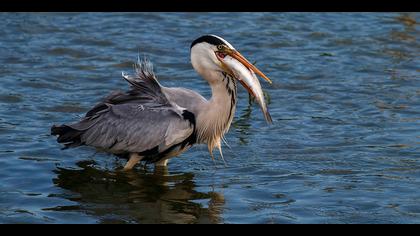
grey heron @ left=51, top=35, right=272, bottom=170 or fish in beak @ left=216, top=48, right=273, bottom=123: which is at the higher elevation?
fish in beak @ left=216, top=48, right=273, bottom=123

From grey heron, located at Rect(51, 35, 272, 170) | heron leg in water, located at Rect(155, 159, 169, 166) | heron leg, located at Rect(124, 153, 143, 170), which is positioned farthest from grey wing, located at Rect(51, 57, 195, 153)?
heron leg in water, located at Rect(155, 159, 169, 166)

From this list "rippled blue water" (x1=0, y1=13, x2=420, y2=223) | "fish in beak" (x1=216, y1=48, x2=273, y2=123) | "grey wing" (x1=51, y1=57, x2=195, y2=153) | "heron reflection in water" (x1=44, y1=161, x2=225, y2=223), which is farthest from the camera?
"grey wing" (x1=51, y1=57, x2=195, y2=153)

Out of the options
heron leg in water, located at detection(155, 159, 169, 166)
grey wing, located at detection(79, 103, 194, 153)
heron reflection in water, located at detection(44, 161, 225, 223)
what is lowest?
heron reflection in water, located at detection(44, 161, 225, 223)

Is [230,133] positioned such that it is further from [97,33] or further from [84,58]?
[97,33]

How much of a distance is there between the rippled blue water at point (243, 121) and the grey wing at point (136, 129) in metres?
0.36

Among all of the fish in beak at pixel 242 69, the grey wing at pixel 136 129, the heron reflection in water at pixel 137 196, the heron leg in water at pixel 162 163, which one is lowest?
the heron reflection in water at pixel 137 196

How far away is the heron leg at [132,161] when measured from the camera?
357 inches

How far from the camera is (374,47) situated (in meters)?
13.6

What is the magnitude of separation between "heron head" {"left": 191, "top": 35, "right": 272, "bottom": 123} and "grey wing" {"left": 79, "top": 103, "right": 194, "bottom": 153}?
0.57 meters

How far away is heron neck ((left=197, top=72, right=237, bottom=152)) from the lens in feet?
28.8

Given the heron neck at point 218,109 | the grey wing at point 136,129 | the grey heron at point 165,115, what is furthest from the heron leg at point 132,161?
the heron neck at point 218,109

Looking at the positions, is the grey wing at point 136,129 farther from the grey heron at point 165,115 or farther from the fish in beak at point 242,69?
the fish in beak at point 242,69

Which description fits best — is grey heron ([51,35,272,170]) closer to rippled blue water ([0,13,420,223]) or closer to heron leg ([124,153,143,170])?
heron leg ([124,153,143,170])
